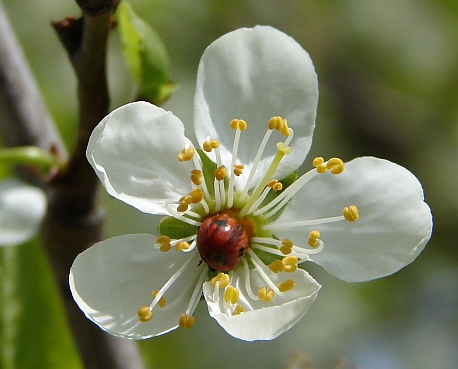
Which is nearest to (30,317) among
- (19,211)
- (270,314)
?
(19,211)

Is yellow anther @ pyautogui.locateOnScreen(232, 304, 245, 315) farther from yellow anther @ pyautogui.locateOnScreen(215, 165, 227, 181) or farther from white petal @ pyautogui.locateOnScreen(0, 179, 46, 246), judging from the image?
white petal @ pyautogui.locateOnScreen(0, 179, 46, 246)

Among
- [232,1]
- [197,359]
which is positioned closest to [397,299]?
[197,359]

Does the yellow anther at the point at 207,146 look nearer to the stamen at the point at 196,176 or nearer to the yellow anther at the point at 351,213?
the stamen at the point at 196,176

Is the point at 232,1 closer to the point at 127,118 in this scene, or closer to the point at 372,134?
the point at 372,134

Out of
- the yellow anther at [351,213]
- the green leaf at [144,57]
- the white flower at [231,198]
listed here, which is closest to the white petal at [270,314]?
the white flower at [231,198]

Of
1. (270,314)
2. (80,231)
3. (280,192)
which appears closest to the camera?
(270,314)

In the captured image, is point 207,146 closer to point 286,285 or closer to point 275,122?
point 275,122

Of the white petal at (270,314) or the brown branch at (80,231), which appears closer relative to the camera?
the white petal at (270,314)
